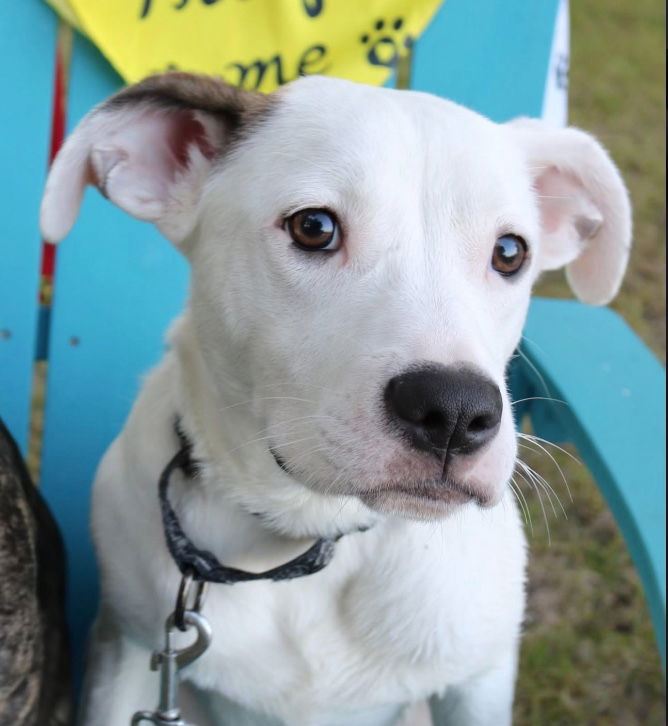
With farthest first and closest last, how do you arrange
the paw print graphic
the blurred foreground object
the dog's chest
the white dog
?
the paw print graphic → the dog's chest → the blurred foreground object → the white dog

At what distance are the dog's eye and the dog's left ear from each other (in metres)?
0.56

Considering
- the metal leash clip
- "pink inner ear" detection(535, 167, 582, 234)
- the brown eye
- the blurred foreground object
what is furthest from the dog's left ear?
the blurred foreground object

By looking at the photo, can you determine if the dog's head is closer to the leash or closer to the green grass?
the leash

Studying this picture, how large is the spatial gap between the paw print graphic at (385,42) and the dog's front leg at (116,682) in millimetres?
1721

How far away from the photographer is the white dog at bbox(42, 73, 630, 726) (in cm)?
155

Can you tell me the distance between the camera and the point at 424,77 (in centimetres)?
305

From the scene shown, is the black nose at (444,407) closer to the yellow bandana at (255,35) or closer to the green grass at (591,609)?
the yellow bandana at (255,35)

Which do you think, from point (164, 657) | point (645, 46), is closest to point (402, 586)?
point (164, 657)

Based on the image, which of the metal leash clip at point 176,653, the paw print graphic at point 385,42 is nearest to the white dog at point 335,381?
the metal leash clip at point 176,653

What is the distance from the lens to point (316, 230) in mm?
1704

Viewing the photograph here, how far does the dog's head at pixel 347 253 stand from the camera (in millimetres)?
1508

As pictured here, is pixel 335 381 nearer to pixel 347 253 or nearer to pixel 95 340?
pixel 347 253

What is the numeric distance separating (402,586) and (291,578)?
0.22m

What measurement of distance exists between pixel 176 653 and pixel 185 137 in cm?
102
